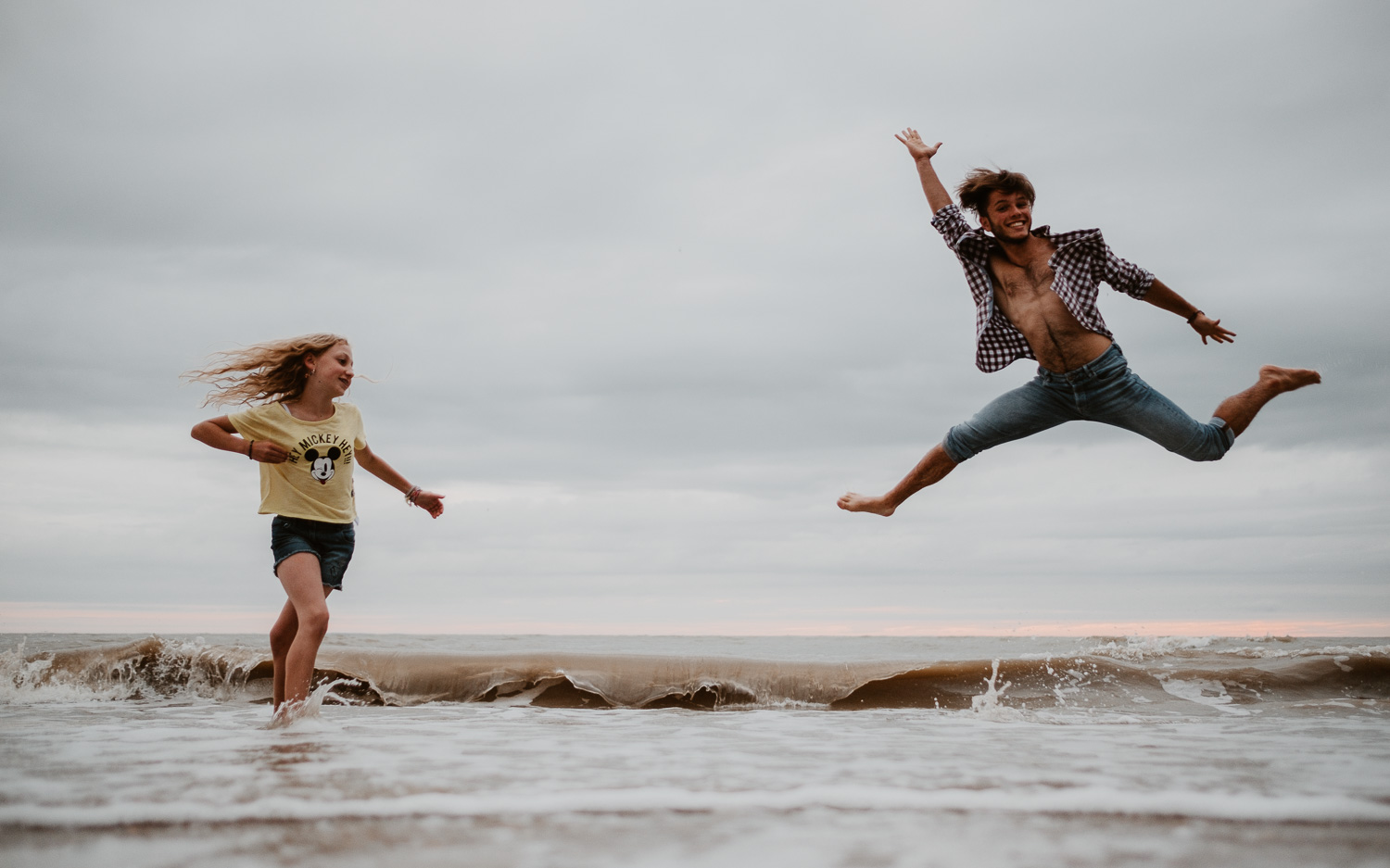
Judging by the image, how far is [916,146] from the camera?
181 inches

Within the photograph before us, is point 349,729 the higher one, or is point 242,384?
point 242,384

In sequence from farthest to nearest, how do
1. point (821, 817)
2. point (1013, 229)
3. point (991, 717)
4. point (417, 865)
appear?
point (991, 717), point (1013, 229), point (821, 817), point (417, 865)

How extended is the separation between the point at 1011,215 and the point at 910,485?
1.51 m

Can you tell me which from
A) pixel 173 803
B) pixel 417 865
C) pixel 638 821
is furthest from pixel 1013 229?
pixel 173 803

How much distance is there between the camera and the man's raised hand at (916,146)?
15.0 ft

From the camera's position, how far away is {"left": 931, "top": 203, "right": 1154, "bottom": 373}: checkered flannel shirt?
4.20 metres

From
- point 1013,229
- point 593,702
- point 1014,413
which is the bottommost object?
point 593,702

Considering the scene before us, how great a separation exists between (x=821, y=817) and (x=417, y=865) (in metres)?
0.99

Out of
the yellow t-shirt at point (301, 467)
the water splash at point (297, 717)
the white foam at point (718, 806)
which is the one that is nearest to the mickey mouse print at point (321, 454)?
the yellow t-shirt at point (301, 467)

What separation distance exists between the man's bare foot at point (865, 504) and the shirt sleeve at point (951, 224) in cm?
148

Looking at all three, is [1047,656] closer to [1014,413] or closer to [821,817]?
[1014,413]

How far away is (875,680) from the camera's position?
607cm

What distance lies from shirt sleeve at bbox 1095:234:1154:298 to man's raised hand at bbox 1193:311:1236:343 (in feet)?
1.02

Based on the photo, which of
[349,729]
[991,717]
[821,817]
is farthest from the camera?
[991,717]
